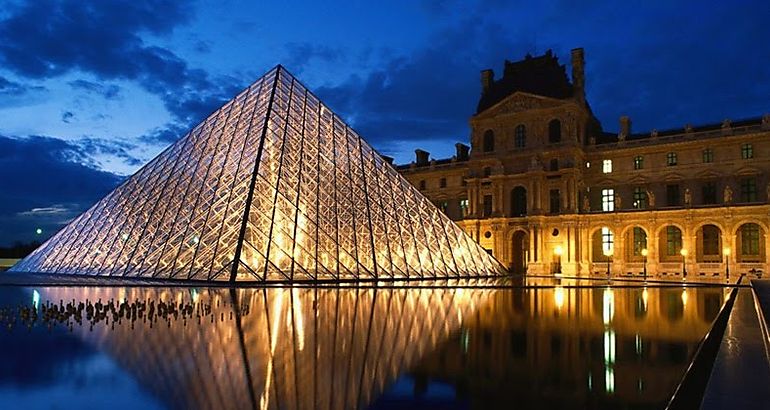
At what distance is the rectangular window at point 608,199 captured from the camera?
41.5 meters

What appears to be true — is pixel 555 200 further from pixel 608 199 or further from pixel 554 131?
pixel 554 131

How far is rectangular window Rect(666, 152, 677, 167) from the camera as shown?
3950 centimetres

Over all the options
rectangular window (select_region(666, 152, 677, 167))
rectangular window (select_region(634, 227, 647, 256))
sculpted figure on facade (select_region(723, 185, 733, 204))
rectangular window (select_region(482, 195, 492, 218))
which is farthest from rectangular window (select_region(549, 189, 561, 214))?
sculpted figure on facade (select_region(723, 185, 733, 204))

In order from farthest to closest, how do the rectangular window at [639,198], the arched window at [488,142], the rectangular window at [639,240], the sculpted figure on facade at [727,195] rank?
the arched window at [488,142], the rectangular window at [639,198], the rectangular window at [639,240], the sculpted figure on facade at [727,195]

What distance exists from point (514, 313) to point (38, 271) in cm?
2463

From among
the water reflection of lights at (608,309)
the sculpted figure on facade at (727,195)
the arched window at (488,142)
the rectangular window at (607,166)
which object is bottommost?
the water reflection of lights at (608,309)

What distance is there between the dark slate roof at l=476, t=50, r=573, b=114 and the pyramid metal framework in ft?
58.3

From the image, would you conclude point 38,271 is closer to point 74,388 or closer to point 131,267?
point 131,267

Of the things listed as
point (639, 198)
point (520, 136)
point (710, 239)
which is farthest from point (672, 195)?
point (520, 136)

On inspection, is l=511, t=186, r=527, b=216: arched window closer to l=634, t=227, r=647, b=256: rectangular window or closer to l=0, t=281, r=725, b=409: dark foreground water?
l=634, t=227, r=647, b=256: rectangular window

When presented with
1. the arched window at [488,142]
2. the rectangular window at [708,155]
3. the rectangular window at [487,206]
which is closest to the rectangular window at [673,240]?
the rectangular window at [708,155]

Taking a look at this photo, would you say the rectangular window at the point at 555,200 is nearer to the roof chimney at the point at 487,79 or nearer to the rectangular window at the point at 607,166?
the rectangular window at the point at 607,166

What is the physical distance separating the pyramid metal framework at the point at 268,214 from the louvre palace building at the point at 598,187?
1224 cm

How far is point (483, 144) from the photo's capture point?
45.4m
